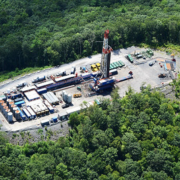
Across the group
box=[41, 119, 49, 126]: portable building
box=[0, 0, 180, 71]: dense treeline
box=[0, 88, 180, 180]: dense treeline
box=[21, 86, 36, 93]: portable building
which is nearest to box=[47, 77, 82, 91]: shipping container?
box=[21, 86, 36, 93]: portable building

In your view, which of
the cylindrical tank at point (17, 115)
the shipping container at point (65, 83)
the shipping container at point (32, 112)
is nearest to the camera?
the cylindrical tank at point (17, 115)

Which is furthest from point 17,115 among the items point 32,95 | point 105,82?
point 105,82

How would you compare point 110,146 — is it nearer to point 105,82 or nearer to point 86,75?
point 105,82

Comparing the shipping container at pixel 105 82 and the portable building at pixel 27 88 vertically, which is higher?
the portable building at pixel 27 88

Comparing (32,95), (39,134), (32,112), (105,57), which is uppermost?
(105,57)

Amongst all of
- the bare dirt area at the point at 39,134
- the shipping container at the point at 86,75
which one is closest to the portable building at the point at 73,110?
the bare dirt area at the point at 39,134

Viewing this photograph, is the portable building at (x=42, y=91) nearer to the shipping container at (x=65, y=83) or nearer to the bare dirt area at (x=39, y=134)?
the shipping container at (x=65, y=83)

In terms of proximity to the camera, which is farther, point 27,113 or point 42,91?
point 42,91

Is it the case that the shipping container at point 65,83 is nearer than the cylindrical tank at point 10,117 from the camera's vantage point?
No

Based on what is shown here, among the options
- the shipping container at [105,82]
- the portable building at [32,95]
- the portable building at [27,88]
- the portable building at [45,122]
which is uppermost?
the portable building at [27,88]
